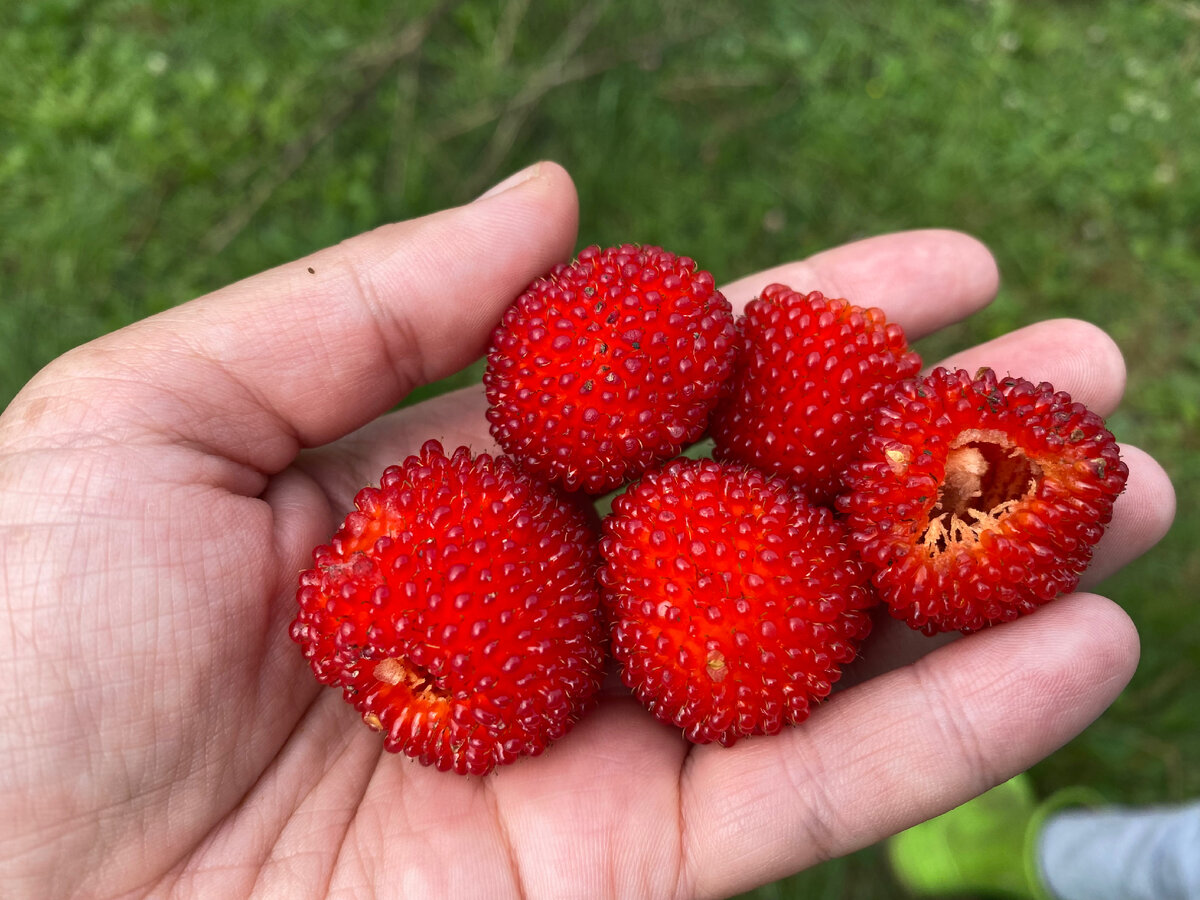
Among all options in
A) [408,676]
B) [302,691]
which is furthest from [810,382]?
[302,691]

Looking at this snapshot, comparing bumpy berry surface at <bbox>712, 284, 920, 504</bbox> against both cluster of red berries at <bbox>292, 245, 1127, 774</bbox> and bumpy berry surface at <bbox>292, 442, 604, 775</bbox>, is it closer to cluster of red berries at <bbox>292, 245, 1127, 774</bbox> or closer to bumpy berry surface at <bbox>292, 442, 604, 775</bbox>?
cluster of red berries at <bbox>292, 245, 1127, 774</bbox>

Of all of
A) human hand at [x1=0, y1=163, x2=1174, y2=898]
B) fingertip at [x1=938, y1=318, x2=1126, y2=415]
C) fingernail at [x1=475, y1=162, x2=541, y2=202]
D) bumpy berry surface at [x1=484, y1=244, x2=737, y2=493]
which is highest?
fingernail at [x1=475, y1=162, x2=541, y2=202]

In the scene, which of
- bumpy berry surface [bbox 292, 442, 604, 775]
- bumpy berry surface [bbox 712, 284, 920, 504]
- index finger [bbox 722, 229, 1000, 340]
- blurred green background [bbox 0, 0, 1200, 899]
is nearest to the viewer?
bumpy berry surface [bbox 292, 442, 604, 775]

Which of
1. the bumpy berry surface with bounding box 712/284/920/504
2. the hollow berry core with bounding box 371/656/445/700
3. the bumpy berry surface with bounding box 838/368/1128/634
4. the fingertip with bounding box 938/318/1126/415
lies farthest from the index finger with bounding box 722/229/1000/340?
the hollow berry core with bounding box 371/656/445/700

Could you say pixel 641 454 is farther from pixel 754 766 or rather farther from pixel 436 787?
pixel 436 787

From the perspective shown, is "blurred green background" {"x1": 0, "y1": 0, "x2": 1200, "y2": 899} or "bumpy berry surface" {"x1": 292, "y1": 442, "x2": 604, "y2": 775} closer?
"bumpy berry surface" {"x1": 292, "y1": 442, "x2": 604, "y2": 775}

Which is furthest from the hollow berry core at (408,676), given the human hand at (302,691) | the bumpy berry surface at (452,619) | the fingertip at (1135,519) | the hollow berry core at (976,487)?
the fingertip at (1135,519)

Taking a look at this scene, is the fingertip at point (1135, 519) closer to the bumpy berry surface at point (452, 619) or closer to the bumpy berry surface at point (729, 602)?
the bumpy berry surface at point (729, 602)
